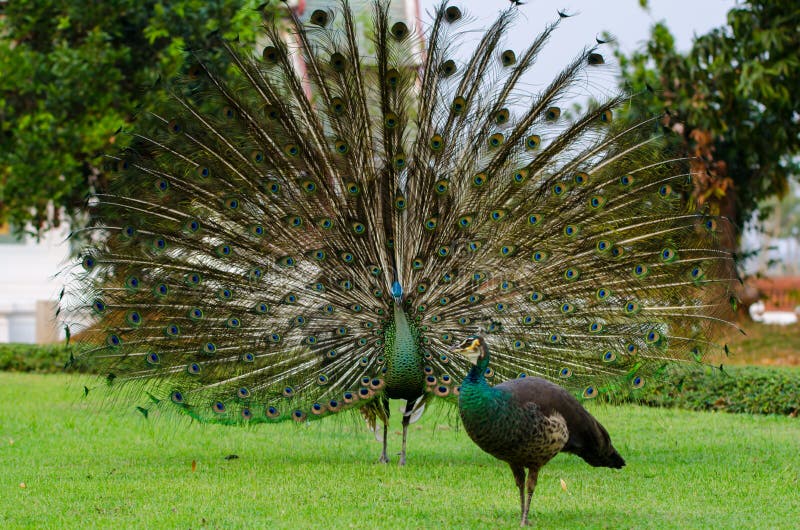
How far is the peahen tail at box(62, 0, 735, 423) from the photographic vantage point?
8.08m

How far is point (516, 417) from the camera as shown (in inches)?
231

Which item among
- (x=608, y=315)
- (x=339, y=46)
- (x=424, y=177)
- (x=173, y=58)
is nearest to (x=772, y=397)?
(x=608, y=315)

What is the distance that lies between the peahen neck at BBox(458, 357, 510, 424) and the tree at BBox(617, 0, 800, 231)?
33.5ft

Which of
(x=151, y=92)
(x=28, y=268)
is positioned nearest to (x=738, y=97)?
(x=151, y=92)

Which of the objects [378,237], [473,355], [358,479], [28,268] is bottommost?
[358,479]

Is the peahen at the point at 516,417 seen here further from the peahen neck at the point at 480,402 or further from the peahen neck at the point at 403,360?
the peahen neck at the point at 403,360

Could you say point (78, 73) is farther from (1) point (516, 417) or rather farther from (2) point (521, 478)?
(1) point (516, 417)

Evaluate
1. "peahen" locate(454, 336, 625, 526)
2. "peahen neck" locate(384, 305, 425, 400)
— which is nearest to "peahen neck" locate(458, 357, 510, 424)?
"peahen" locate(454, 336, 625, 526)

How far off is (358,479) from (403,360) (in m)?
0.92

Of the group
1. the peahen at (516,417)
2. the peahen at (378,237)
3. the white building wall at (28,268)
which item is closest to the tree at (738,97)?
the peahen at (378,237)

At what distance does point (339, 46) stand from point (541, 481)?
11.6 ft

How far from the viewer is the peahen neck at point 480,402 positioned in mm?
5840

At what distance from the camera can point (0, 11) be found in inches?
740

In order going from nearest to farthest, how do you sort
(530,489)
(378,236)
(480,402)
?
(480,402) < (530,489) < (378,236)
